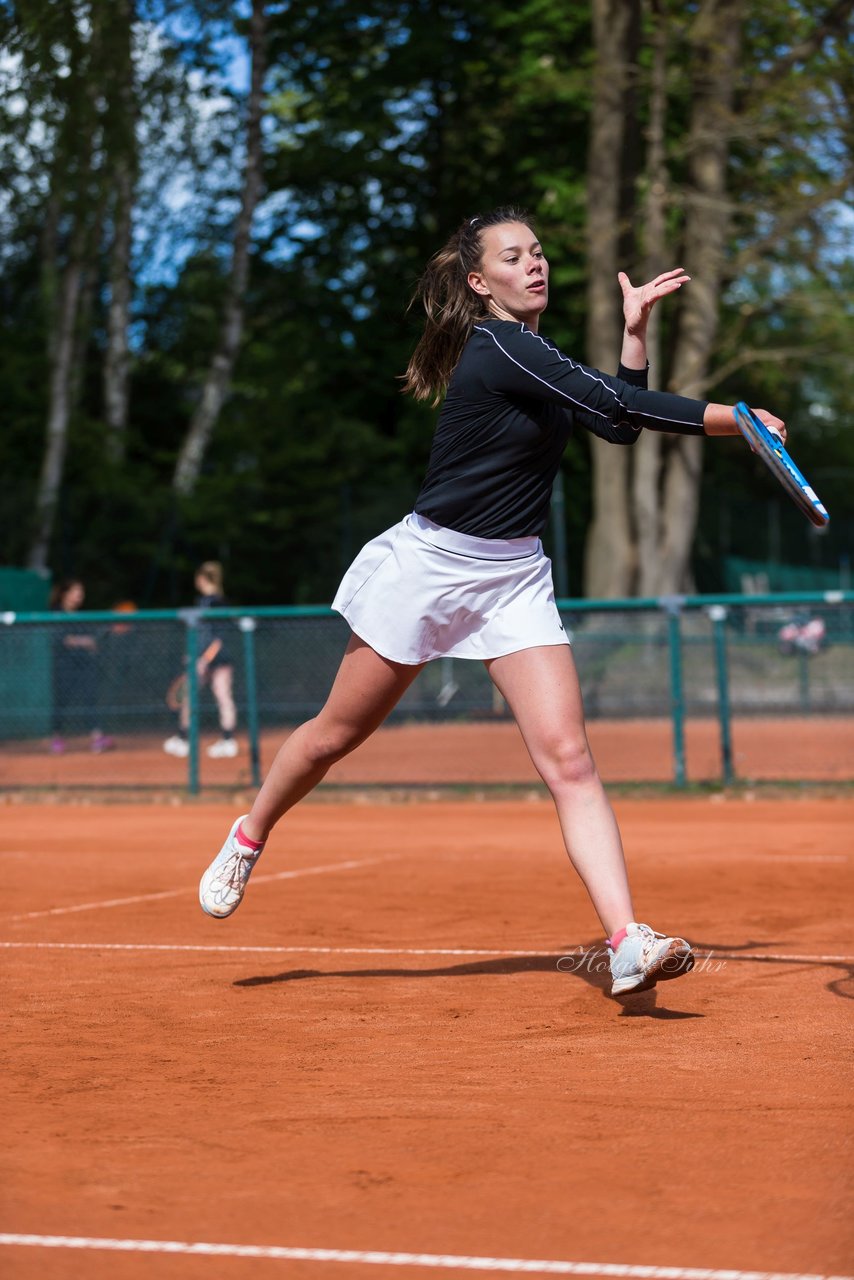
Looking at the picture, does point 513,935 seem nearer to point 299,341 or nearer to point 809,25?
point 809,25

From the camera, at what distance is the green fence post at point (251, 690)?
48.1ft

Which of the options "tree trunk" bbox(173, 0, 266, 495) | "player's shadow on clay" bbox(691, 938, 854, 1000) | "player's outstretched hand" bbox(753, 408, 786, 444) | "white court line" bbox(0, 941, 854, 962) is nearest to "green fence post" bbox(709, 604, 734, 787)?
"player's shadow on clay" bbox(691, 938, 854, 1000)

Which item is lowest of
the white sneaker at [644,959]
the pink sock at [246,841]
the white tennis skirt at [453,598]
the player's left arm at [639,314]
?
the white sneaker at [644,959]

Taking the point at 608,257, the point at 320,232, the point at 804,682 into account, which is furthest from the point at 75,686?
the point at 320,232

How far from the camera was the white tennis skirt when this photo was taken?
4.97 meters

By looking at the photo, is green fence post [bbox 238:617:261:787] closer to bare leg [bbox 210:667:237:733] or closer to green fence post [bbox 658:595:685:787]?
bare leg [bbox 210:667:237:733]

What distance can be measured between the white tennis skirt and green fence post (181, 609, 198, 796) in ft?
31.0

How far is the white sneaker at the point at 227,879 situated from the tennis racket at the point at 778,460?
2.11 metres

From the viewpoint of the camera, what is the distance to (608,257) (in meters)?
23.7

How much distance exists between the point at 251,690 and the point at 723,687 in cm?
400

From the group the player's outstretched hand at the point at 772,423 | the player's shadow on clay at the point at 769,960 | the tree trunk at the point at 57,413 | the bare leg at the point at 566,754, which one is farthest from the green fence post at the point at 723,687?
the tree trunk at the point at 57,413

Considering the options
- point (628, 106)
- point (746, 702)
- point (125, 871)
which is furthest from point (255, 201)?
point (125, 871)

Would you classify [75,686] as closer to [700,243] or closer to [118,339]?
[118,339]

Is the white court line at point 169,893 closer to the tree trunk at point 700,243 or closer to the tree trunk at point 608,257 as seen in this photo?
the tree trunk at point 608,257
